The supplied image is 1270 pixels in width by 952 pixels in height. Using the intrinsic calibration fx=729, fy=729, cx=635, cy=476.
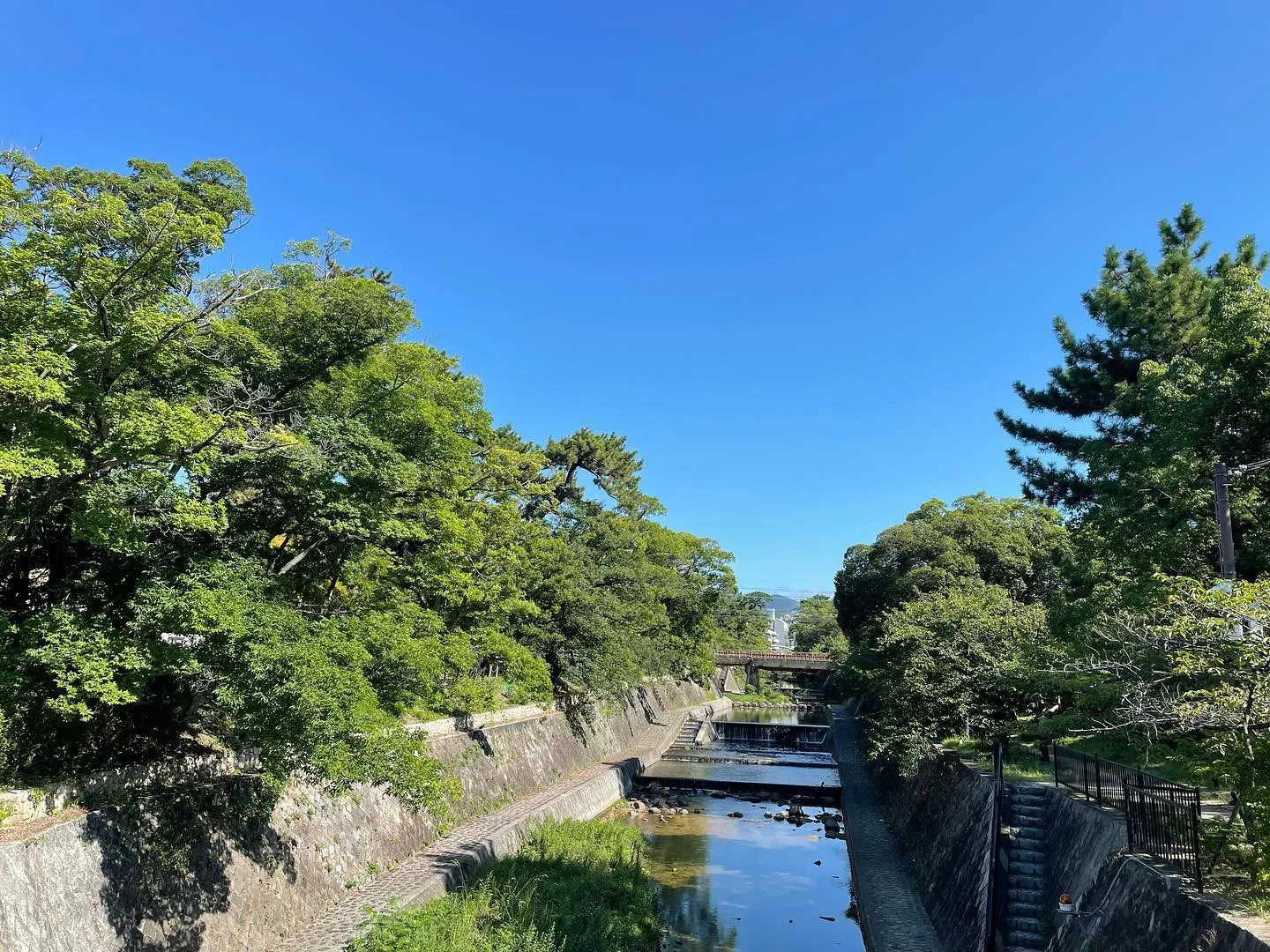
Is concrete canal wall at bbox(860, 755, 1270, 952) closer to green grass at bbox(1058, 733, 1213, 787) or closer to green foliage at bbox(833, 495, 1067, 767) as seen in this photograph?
green foliage at bbox(833, 495, 1067, 767)

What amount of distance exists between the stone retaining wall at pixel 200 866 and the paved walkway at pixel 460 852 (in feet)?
1.39

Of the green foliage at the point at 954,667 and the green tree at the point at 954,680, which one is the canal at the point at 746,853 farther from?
the green tree at the point at 954,680

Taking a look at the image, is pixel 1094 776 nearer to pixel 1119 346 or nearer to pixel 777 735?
pixel 1119 346

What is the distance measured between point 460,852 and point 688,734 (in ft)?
104

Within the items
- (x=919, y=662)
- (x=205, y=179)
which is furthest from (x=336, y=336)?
(x=919, y=662)

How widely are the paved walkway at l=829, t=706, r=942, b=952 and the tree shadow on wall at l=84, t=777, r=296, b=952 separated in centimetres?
1190

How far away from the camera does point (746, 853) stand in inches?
937

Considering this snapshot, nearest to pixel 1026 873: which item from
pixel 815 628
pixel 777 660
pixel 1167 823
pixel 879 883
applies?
pixel 1167 823

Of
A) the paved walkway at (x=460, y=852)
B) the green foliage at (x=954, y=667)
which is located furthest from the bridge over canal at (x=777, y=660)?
the paved walkway at (x=460, y=852)

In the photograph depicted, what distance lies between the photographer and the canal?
17562 mm

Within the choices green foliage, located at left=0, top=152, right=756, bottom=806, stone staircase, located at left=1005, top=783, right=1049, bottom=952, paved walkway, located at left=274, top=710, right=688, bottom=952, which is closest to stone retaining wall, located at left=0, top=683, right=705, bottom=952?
paved walkway, located at left=274, top=710, right=688, bottom=952

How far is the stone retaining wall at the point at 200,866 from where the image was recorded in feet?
31.4

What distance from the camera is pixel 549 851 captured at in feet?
60.4

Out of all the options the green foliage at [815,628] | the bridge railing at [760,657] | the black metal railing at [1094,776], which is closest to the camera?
the black metal railing at [1094,776]
